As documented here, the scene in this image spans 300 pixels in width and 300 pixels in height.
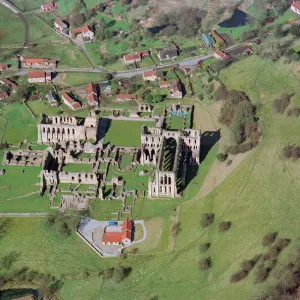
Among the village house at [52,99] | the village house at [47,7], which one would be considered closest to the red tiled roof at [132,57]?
the village house at [52,99]

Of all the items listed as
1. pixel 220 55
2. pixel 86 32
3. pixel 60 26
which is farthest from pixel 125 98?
pixel 60 26

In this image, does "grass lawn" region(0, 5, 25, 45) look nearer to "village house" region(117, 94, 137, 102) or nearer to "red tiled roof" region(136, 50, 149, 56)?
"red tiled roof" region(136, 50, 149, 56)

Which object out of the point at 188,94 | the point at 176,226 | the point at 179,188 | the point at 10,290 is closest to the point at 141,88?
the point at 188,94

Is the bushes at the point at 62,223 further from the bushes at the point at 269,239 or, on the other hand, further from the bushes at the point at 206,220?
the bushes at the point at 269,239

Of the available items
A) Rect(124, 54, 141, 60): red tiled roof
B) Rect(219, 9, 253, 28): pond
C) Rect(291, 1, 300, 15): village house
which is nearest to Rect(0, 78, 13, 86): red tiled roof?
Rect(124, 54, 141, 60): red tiled roof

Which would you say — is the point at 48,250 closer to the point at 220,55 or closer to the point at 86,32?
the point at 220,55

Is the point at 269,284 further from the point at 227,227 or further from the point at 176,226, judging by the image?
the point at 176,226
